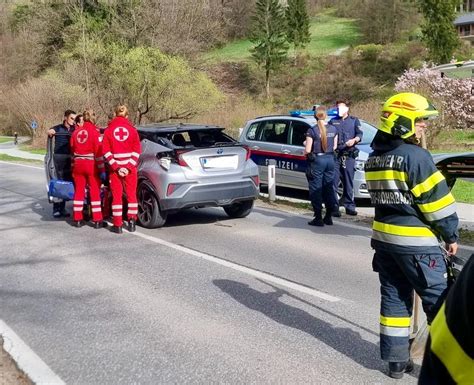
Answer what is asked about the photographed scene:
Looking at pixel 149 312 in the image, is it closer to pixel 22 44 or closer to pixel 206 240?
pixel 206 240

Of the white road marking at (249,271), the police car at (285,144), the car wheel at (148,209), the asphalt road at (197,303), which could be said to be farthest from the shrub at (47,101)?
the white road marking at (249,271)

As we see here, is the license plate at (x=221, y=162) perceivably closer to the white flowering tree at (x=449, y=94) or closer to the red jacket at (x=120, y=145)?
the red jacket at (x=120, y=145)

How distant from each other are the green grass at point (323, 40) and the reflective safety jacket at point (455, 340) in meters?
68.8

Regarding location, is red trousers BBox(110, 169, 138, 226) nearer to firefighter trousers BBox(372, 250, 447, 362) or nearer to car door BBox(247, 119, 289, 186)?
car door BBox(247, 119, 289, 186)

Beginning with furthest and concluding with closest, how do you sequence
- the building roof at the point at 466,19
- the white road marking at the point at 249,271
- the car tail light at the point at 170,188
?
1. the building roof at the point at 466,19
2. the car tail light at the point at 170,188
3. the white road marking at the point at 249,271

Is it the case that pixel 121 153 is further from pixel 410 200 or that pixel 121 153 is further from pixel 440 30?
pixel 440 30

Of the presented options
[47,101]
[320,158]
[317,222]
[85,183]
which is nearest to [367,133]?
[320,158]

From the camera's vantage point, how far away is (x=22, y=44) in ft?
181

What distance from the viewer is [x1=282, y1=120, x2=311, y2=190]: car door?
12.7 m

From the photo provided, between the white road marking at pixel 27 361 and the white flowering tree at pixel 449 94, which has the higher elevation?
the white flowering tree at pixel 449 94

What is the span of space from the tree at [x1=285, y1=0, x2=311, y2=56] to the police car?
6208cm

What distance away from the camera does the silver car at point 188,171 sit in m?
9.11

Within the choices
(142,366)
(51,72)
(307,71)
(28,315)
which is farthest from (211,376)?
(307,71)

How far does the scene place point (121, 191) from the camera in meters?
9.23
